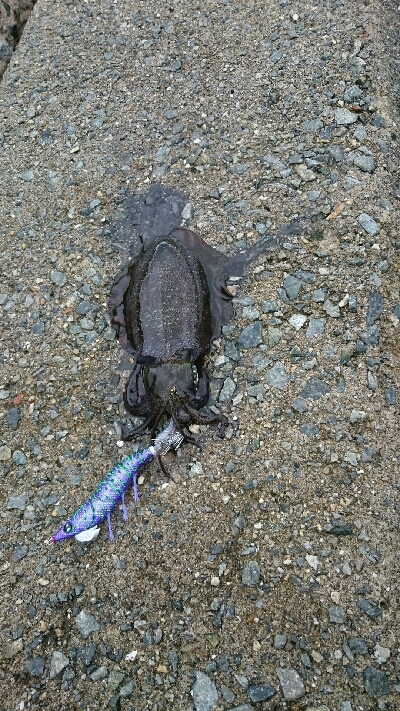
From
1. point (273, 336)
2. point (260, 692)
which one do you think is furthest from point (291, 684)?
point (273, 336)

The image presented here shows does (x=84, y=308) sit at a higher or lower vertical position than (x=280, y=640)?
higher

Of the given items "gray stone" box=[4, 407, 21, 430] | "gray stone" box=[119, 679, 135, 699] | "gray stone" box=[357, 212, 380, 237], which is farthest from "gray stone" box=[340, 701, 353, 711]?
"gray stone" box=[357, 212, 380, 237]

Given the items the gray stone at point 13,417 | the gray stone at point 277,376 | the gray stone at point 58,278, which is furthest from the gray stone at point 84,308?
the gray stone at point 277,376

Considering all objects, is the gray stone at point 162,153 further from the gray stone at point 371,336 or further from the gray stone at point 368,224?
the gray stone at point 371,336

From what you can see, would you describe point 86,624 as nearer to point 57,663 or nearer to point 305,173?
point 57,663

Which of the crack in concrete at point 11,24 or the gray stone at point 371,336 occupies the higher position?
the crack in concrete at point 11,24

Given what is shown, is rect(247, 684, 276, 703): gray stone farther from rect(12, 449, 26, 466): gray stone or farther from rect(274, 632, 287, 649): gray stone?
rect(12, 449, 26, 466): gray stone

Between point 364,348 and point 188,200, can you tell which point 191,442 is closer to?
point 364,348
